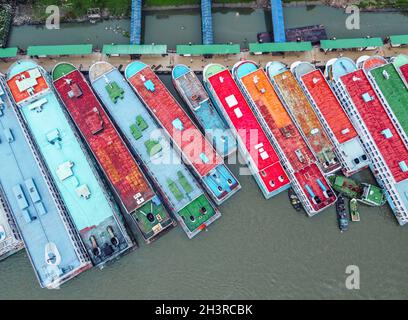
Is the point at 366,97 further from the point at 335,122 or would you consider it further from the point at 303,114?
the point at 303,114

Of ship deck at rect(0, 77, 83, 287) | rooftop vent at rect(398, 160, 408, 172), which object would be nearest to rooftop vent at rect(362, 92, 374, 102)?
rooftop vent at rect(398, 160, 408, 172)

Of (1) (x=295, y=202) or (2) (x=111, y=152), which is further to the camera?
(1) (x=295, y=202)

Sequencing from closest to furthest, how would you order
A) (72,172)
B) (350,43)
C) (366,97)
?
(72,172) < (366,97) < (350,43)

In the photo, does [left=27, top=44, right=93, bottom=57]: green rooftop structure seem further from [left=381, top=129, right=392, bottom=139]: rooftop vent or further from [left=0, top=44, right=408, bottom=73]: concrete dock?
[left=381, top=129, right=392, bottom=139]: rooftop vent

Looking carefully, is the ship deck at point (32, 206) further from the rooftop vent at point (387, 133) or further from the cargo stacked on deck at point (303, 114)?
the rooftop vent at point (387, 133)

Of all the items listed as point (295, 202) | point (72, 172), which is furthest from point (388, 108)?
point (72, 172)

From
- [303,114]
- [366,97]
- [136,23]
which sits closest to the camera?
[366,97]
